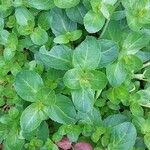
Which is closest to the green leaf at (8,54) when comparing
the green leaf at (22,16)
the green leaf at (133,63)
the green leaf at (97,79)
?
the green leaf at (22,16)

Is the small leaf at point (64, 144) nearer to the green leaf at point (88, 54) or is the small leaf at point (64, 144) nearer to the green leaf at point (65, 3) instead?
the green leaf at point (88, 54)

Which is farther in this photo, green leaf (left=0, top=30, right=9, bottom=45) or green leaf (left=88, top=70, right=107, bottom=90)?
green leaf (left=0, top=30, right=9, bottom=45)

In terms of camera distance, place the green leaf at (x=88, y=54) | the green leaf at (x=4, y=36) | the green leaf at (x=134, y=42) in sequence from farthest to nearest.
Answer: the green leaf at (x=4, y=36) < the green leaf at (x=134, y=42) < the green leaf at (x=88, y=54)

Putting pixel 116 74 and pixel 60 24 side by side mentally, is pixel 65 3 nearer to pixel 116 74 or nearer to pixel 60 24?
pixel 60 24

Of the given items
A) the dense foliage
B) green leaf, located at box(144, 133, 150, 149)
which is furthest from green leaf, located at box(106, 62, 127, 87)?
green leaf, located at box(144, 133, 150, 149)

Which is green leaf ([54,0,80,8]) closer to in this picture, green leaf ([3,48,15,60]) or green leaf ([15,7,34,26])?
green leaf ([15,7,34,26])
